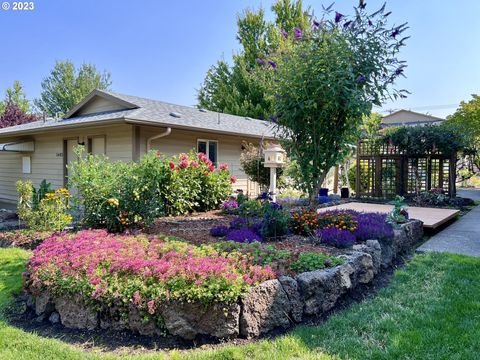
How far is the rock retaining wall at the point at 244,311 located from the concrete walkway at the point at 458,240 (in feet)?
9.13

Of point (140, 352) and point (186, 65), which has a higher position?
point (186, 65)

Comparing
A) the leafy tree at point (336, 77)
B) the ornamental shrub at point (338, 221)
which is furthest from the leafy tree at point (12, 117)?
the ornamental shrub at point (338, 221)

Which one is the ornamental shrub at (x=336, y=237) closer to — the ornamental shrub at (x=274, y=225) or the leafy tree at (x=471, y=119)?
the ornamental shrub at (x=274, y=225)

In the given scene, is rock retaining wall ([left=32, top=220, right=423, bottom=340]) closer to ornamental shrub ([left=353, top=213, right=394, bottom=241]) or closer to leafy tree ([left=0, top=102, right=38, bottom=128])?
ornamental shrub ([left=353, top=213, right=394, bottom=241])

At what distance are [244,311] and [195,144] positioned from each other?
8323mm

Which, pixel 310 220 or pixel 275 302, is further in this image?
pixel 310 220

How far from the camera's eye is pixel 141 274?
304 centimetres

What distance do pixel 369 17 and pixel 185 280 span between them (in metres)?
5.00

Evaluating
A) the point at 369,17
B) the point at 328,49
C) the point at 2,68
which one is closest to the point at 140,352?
the point at 328,49

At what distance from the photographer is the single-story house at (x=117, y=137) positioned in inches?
362

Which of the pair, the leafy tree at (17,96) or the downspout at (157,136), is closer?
the downspout at (157,136)

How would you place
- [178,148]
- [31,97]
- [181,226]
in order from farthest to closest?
[31,97]
[178,148]
[181,226]

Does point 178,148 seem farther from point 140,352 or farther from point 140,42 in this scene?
point 140,42

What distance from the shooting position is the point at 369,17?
5375 millimetres
